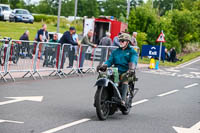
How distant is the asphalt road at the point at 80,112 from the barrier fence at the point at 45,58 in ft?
2.20

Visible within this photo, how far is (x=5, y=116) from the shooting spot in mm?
9469

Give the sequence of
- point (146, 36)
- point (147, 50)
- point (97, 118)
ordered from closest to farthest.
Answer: point (97, 118)
point (147, 50)
point (146, 36)

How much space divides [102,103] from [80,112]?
114 cm

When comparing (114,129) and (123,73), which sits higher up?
(123,73)

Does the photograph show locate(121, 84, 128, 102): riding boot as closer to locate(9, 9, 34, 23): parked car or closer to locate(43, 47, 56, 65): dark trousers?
locate(43, 47, 56, 65): dark trousers

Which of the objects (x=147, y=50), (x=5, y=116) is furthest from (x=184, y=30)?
(x=5, y=116)

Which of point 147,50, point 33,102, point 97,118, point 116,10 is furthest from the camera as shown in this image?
point 116,10

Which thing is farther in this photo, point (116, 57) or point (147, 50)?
point (147, 50)

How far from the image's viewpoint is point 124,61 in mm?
10461

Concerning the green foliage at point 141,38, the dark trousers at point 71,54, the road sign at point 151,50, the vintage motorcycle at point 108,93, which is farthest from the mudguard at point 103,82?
the green foliage at point 141,38

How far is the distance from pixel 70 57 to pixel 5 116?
Answer: 10345 mm

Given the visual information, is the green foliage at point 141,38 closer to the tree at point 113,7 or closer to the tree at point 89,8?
the tree at point 89,8

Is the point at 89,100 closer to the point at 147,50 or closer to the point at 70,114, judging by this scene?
the point at 70,114

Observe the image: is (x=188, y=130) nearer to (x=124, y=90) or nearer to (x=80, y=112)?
(x=124, y=90)
